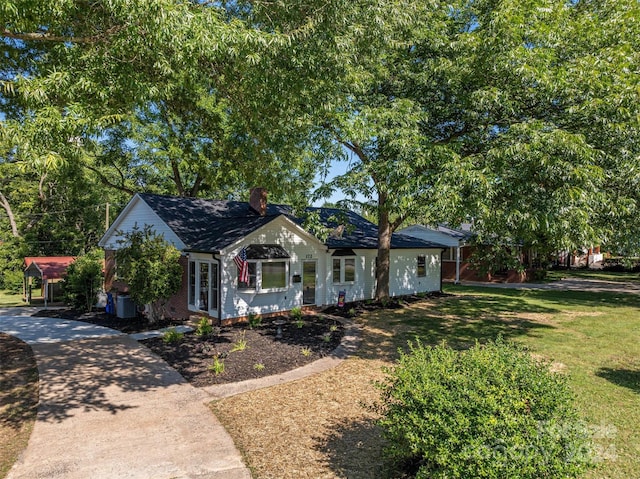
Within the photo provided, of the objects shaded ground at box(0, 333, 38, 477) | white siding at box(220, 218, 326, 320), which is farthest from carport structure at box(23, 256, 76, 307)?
white siding at box(220, 218, 326, 320)

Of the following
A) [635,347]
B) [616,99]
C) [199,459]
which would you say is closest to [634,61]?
[616,99]

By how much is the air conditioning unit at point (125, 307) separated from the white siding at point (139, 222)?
231 cm

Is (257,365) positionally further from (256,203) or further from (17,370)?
(256,203)

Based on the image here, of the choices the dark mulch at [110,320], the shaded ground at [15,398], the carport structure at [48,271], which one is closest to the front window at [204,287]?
the dark mulch at [110,320]

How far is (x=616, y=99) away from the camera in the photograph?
845 cm

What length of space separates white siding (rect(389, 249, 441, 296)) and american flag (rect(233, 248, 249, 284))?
9.48 m

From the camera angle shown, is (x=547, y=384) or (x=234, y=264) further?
(x=234, y=264)

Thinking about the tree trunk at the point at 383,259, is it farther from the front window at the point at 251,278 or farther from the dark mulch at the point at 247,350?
the front window at the point at 251,278

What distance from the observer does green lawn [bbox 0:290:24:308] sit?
22.0 metres

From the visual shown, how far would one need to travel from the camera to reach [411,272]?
73.5ft

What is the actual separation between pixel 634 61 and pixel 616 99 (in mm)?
2297

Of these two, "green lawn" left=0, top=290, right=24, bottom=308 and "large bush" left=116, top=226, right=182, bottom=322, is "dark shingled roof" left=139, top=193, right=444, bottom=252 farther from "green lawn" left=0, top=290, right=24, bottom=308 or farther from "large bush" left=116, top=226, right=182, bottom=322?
"green lawn" left=0, top=290, right=24, bottom=308

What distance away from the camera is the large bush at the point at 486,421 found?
3.68 meters

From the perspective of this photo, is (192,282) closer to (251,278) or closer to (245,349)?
(251,278)
